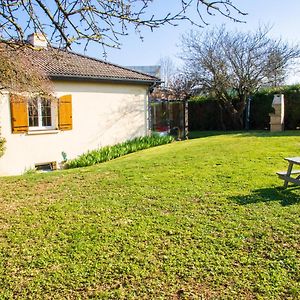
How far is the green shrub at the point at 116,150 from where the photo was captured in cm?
1209

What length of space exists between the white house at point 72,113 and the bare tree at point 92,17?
651 centimetres

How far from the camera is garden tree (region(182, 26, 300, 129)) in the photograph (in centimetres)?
1848

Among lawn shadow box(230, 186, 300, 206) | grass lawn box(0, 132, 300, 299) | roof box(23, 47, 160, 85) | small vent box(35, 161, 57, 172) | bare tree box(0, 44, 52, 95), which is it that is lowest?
small vent box(35, 161, 57, 172)

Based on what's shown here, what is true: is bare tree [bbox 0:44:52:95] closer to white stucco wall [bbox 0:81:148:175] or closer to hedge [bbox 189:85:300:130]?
white stucco wall [bbox 0:81:148:175]

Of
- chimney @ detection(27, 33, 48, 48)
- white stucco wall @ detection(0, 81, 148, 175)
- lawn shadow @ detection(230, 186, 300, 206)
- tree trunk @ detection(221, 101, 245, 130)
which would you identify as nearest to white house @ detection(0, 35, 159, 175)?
white stucco wall @ detection(0, 81, 148, 175)

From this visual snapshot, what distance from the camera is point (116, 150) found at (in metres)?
13.1

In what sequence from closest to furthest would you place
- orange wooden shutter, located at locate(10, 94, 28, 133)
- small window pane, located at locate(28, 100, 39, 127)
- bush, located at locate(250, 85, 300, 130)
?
orange wooden shutter, located at locate(10, 94, 28, 133)
small window pane, located at locate(28, 100, 39, 127)
bush, located at locate(250, 85, 300, 130)

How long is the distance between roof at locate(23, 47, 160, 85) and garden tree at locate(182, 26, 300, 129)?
17.1 ft

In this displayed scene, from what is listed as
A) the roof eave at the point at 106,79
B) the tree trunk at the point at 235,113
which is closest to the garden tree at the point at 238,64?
the tree trunk at the point at 235,113

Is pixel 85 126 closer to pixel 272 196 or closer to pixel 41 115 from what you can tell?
pixel 41 115

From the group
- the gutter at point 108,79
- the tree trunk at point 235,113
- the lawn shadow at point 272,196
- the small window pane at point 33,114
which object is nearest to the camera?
the lawn shadow at point 272,196

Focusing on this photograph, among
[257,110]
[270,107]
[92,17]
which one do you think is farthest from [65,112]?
[270,107]

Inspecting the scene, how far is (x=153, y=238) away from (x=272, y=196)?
2.41m

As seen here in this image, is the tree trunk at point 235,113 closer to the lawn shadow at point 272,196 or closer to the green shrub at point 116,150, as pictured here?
the green shrub at point 116,150
